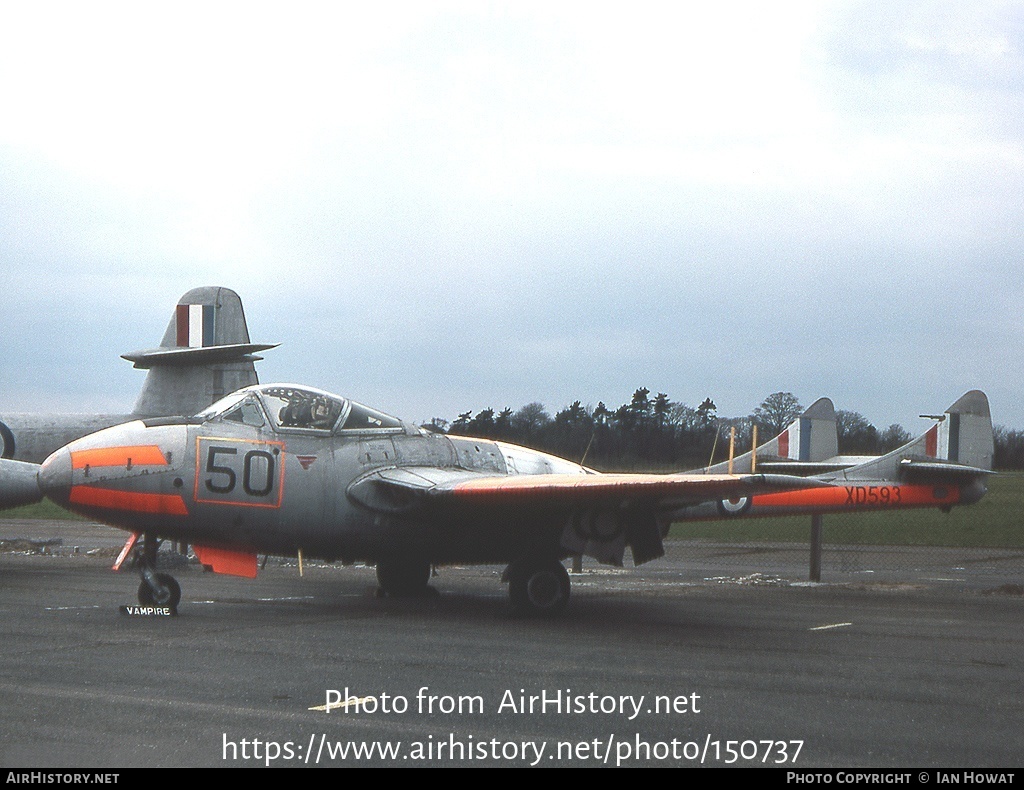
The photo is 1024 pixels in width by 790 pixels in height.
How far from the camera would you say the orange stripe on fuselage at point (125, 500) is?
455 inches

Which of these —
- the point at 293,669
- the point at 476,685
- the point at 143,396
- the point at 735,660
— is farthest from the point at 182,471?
the point at 143,396

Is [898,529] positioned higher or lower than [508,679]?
higher

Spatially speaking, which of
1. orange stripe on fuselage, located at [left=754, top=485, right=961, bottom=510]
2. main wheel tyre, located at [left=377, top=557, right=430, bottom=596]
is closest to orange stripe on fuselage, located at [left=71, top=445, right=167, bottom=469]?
main wheel tyre, located at [left=377, top=557, right=430, bottom=596]

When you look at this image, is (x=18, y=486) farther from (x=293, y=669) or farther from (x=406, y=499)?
(x=293, y=669)

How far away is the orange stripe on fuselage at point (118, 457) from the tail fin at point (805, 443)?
33.5 feet

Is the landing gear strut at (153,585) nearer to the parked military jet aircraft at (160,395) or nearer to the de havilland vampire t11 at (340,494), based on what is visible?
the de havilland vampire t11 at (340,494)

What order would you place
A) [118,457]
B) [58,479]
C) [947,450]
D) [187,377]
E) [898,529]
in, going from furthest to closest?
[898,529]
[187,377]
[947,450]
[118,457]
[58,479]

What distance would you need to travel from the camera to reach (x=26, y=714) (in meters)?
6.70

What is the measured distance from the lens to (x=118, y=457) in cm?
1166

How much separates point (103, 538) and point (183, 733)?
76.8 ft

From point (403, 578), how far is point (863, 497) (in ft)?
22.7

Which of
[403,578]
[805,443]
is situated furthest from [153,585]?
[805,443]

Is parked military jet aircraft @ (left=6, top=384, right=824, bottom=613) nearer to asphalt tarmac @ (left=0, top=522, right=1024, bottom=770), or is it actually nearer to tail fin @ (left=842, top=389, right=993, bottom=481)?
asphalt tarmac @ (left=0, top=522, right=1024, bottom=770)

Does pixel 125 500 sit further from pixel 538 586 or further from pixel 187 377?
pixel 187 377
